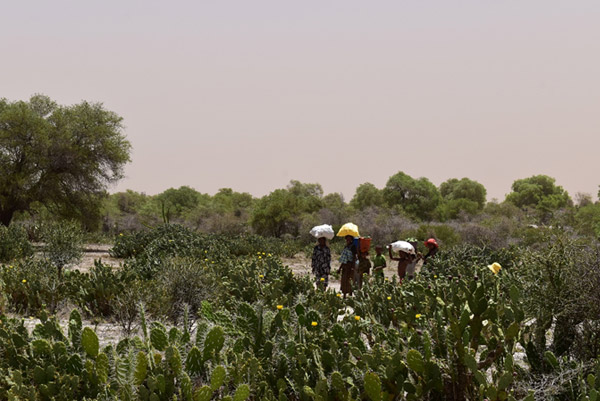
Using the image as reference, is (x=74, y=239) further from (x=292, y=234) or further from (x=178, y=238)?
(x=292, y=234)

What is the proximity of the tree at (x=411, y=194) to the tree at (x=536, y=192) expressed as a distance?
19.6 m

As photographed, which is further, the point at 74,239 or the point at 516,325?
the point at 74,239

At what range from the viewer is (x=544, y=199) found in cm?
7019

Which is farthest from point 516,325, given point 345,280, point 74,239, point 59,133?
point 59,133

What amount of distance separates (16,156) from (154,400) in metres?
22.7

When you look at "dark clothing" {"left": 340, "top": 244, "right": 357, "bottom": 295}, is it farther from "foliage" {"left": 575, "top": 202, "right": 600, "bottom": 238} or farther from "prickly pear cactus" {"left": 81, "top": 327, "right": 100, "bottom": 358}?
"prickly pear cactus" {"left": 81, "top": 327, "right": 100, "bottom": 358}

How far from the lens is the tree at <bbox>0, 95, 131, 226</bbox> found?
23.0m

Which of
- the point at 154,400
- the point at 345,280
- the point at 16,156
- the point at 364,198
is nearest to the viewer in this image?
the point at 154,400

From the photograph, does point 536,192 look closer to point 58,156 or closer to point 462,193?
point 462,193

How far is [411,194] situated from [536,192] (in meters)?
24.1

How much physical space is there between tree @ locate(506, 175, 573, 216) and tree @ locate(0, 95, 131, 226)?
60278 mm

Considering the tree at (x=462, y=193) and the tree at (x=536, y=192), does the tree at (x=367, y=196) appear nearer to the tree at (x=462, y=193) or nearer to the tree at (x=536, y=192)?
the tree at (x=462, y=193)

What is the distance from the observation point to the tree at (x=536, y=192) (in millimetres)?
72438

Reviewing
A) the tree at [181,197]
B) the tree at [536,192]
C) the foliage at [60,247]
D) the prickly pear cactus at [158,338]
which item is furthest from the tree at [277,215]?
the tree at [536,192]
